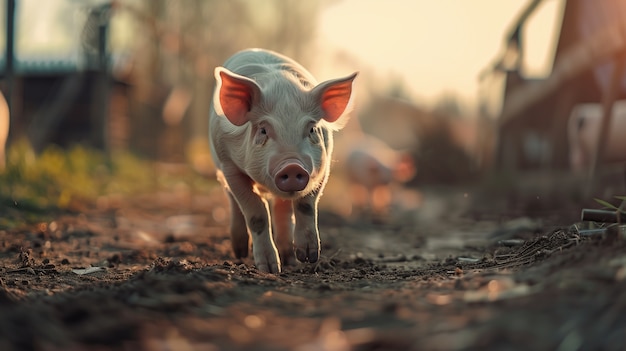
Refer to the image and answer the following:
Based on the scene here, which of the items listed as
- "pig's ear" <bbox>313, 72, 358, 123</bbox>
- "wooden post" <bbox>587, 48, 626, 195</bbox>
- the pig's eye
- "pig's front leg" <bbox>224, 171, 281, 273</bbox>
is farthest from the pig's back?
"wooden post" <bbox>587, 48, 626, 195</bbox>

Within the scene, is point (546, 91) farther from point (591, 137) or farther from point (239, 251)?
point (239, 251)

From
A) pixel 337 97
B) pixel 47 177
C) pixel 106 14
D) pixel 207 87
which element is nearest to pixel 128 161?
pixel 106 14

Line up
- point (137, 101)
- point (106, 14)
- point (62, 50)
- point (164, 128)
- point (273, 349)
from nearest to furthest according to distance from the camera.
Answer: point (273, 349) → point (106, 14) → point (137, 101) → point (164, 128) → point (62, 50)

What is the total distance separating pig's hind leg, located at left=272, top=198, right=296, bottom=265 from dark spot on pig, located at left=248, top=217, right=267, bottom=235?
0.68m

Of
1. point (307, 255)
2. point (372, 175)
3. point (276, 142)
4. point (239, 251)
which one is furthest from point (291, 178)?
point (372, 175)

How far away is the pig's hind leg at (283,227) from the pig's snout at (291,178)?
3.93 feet

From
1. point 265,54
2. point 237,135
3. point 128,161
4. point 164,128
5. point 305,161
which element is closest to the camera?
point 305,161

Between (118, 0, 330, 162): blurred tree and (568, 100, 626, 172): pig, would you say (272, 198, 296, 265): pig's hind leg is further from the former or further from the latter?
(118, 0, 330, 162): blurred tree

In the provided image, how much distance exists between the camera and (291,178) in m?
3.92

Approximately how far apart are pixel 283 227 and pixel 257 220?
742mm

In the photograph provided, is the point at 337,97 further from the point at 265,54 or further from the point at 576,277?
the point at 576,277

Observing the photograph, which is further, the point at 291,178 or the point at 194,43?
the point at 194,43

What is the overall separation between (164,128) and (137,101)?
5.76 feet

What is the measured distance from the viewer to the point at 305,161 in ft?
13.3
